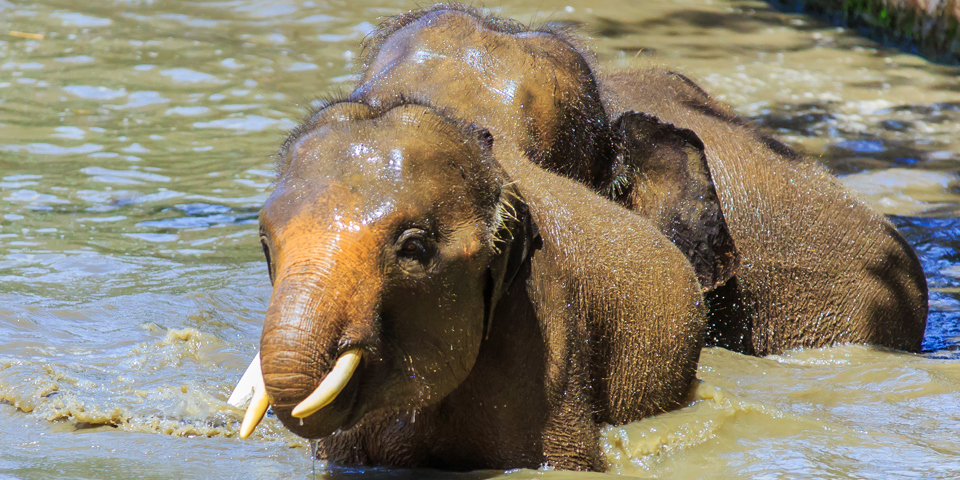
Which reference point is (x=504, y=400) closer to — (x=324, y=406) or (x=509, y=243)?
(x=509, y=243)

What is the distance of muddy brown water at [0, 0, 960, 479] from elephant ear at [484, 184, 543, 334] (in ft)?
2.00

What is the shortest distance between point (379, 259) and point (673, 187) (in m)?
2.59

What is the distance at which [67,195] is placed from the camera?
8.14 metres

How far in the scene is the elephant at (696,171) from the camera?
15.5 feet

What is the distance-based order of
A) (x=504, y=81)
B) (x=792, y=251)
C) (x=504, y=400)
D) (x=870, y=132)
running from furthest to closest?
(x=870, y=132)
(x=792, y=251)
(x=504, y=81)
(x=504, y=400)

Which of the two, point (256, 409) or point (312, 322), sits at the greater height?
point (312, 322)

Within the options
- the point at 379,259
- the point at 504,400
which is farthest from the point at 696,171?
the point at 379,259

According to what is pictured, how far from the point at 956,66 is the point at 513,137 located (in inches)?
398

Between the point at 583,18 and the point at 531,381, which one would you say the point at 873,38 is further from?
the point at 531,381

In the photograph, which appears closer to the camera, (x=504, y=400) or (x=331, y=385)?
(x=331, y=385)

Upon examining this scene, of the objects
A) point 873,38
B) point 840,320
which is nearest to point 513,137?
point 840,320

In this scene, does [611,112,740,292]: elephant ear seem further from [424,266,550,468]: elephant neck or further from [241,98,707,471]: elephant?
[424,266,550,468]: elephant neck

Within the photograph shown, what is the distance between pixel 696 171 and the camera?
5363mm

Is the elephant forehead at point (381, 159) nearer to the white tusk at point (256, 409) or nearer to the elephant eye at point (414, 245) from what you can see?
the elephant eye at point (414, 245)
